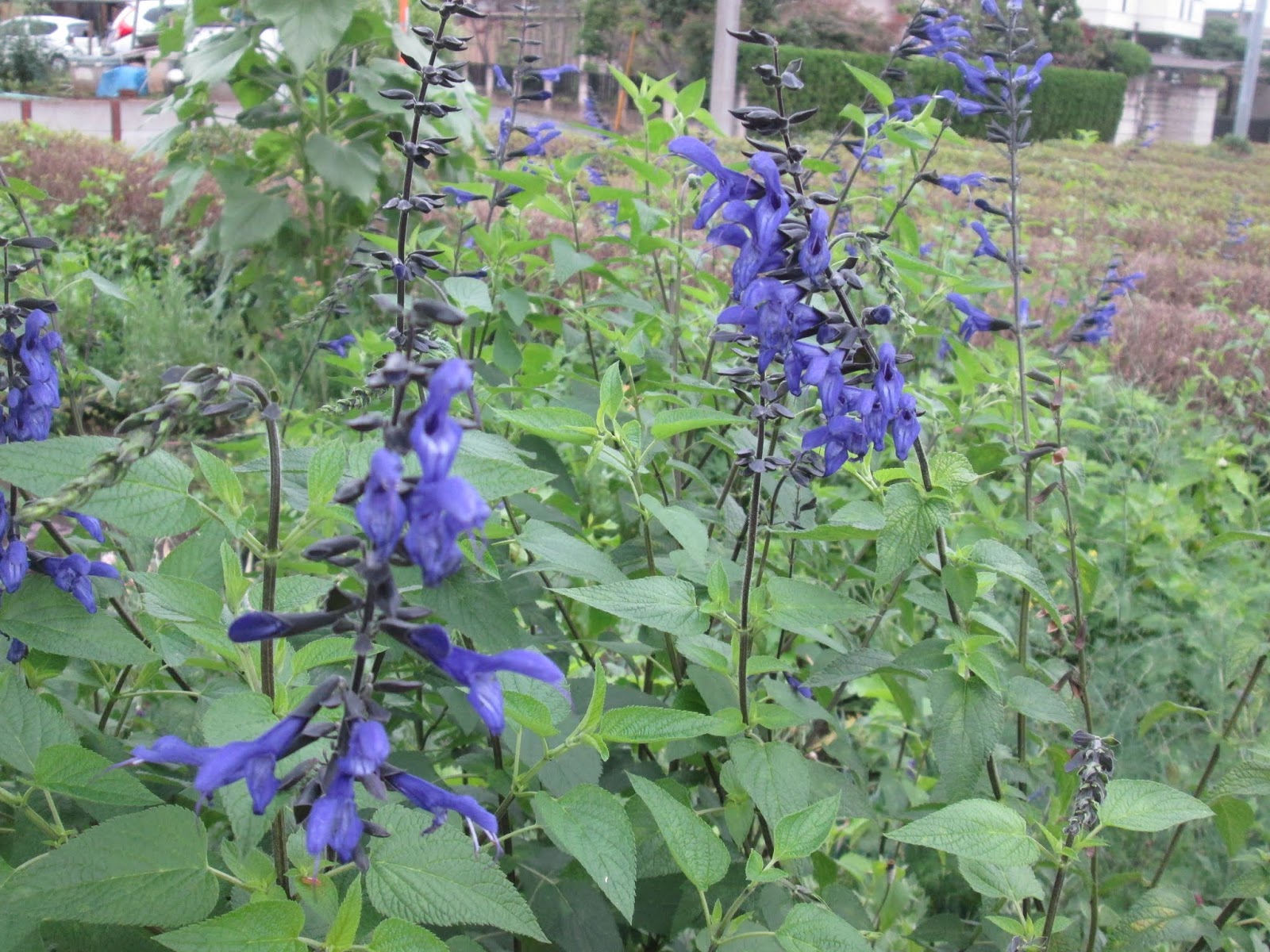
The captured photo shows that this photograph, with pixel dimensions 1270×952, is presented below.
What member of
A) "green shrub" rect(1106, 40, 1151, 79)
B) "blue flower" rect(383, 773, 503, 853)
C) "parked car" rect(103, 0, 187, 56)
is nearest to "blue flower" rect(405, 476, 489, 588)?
"blue flower" rect(383, 773, 503, 853)

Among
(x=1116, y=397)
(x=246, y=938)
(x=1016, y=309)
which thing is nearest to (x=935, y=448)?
(x=1016, y=309)

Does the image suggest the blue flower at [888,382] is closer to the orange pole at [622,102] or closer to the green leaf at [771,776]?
the green leaf at [771,776]

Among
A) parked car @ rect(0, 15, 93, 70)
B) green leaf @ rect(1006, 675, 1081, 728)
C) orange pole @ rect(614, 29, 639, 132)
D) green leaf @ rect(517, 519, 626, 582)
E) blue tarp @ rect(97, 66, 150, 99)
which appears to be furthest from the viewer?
blue tarp @ rect(97, 66, 150, 99)

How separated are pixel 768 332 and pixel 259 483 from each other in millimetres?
3425

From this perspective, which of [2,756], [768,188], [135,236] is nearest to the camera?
[2,756]

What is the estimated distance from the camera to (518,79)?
8.78 feet

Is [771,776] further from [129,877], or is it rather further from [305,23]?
[305,23]

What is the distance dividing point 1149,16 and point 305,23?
28.3m

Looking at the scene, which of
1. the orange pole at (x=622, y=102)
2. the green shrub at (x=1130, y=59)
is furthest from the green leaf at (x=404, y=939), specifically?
the green shrub at (x=1130, y=59)

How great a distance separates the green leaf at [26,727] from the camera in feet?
3.56

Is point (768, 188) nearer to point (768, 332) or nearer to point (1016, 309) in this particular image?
point (768, 332)

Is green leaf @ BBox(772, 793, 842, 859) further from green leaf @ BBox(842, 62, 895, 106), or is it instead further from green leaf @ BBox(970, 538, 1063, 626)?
green leaf @ BBox(842, 62, 895, 106)

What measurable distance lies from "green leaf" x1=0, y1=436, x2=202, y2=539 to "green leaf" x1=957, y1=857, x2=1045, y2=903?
3.43 ft

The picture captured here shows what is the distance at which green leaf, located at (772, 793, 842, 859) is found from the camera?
45.6 inches
